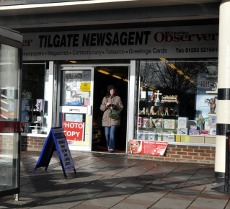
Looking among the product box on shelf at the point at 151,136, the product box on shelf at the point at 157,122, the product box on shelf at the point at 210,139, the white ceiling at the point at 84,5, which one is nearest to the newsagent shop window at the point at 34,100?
the white ceiling at the point at 84,5

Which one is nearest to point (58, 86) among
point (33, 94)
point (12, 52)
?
point (33, 94)

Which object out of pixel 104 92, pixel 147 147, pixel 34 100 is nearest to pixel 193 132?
pixel 147 147

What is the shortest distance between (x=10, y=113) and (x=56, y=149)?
7.28 ft

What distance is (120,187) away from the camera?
731 cm

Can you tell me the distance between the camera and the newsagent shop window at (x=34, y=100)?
12133 mm

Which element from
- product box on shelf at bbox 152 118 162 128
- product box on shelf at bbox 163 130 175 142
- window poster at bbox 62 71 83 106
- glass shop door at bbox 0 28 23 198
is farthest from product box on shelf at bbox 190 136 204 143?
glass shop door at bbox 0 28 23 198

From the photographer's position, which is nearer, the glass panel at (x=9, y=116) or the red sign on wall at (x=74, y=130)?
the glass panel at (x=9, y=116)

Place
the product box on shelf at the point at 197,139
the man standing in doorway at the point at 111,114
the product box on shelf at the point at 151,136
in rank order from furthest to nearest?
the man standing in doorway at the point at 111,114
the product box on shelf at the point at 151,136
the product box on shelf at the point at 197,139

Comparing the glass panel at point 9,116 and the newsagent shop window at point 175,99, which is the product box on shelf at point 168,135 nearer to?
the newsagent shop window at point 175,99

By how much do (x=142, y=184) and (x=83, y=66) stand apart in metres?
5.15

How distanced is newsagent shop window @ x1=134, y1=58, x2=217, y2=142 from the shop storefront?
2 cm

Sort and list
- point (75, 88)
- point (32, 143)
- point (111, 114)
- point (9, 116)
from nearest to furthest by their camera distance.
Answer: point (9, 116)
point (111, 114)
point (32, 143)
point (75, 88)

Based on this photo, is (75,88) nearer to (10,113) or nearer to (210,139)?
(210,139)

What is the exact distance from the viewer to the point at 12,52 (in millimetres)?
6043
